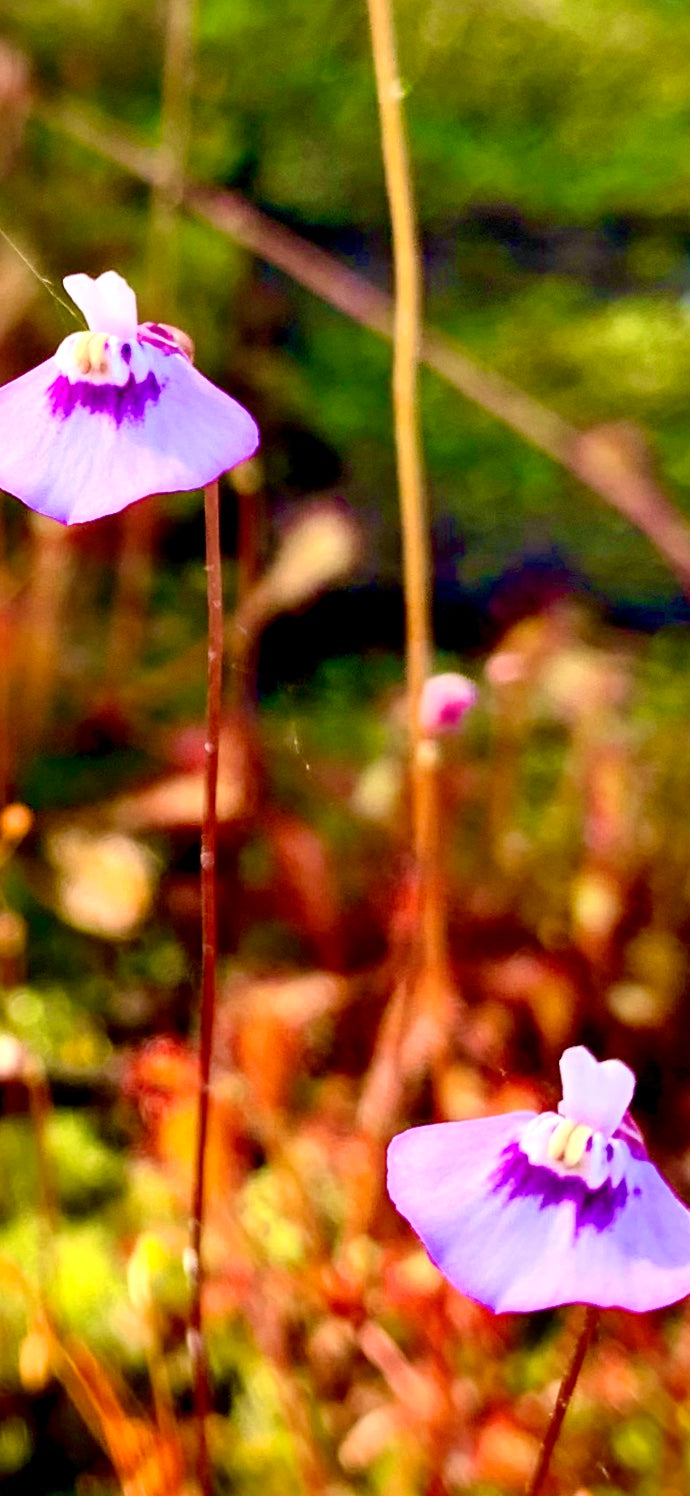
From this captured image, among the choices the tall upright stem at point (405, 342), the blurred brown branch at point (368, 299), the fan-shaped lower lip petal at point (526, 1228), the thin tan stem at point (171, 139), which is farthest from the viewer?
the thin tan stem at point (171, 139)

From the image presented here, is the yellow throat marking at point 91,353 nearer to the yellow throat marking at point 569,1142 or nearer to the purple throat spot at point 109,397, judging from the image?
the purple throat spot at point 109,397

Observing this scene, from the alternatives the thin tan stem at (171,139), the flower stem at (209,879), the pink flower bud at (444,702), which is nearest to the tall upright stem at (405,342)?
the pink flower bud at (444,702)

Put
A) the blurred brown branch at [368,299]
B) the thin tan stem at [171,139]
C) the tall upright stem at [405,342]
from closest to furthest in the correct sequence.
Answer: the tall upright stem at [405,342] → the blurred brown branch at [368,299] → the thin tan stem at [171,139]

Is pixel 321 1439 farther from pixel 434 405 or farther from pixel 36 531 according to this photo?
pixel 434 405

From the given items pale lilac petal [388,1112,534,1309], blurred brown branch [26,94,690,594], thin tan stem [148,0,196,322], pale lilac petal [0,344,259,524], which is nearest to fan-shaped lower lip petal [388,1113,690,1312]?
pale lilac petal [388,1112,534,1309]

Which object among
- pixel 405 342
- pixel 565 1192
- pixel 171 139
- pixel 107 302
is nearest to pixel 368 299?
pixel 171 139

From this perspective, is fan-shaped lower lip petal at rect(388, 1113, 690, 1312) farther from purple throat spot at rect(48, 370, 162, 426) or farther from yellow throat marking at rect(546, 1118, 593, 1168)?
purple throat spot at rect(48, 370, 162, 426)
